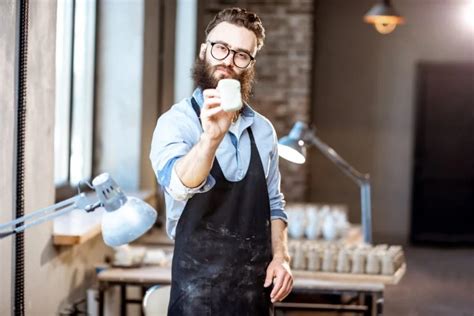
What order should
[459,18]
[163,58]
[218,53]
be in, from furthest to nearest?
[459,18] → [163,58] → [218,53]

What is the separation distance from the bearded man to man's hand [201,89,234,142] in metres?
0.24

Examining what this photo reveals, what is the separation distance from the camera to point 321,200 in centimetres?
1095

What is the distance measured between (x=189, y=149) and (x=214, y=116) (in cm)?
27

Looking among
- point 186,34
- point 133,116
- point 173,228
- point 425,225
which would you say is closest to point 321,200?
point 425,225

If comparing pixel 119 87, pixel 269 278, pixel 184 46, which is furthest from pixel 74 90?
pixel 269 278

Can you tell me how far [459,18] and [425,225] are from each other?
7.22 ft

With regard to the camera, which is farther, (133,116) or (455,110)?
(455,110)

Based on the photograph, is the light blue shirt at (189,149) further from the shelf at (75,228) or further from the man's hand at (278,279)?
the shelf at (75,228)

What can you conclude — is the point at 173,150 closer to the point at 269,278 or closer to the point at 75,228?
the point at 269,278

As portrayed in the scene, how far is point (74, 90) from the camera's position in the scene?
6148 mm

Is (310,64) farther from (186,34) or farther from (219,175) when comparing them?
(219,175)

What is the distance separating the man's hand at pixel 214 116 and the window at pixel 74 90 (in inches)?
133

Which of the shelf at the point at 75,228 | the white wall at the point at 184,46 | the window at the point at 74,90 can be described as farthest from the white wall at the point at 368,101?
the shelf at the point at 75,228

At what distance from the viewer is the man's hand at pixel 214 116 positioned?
2.25m
